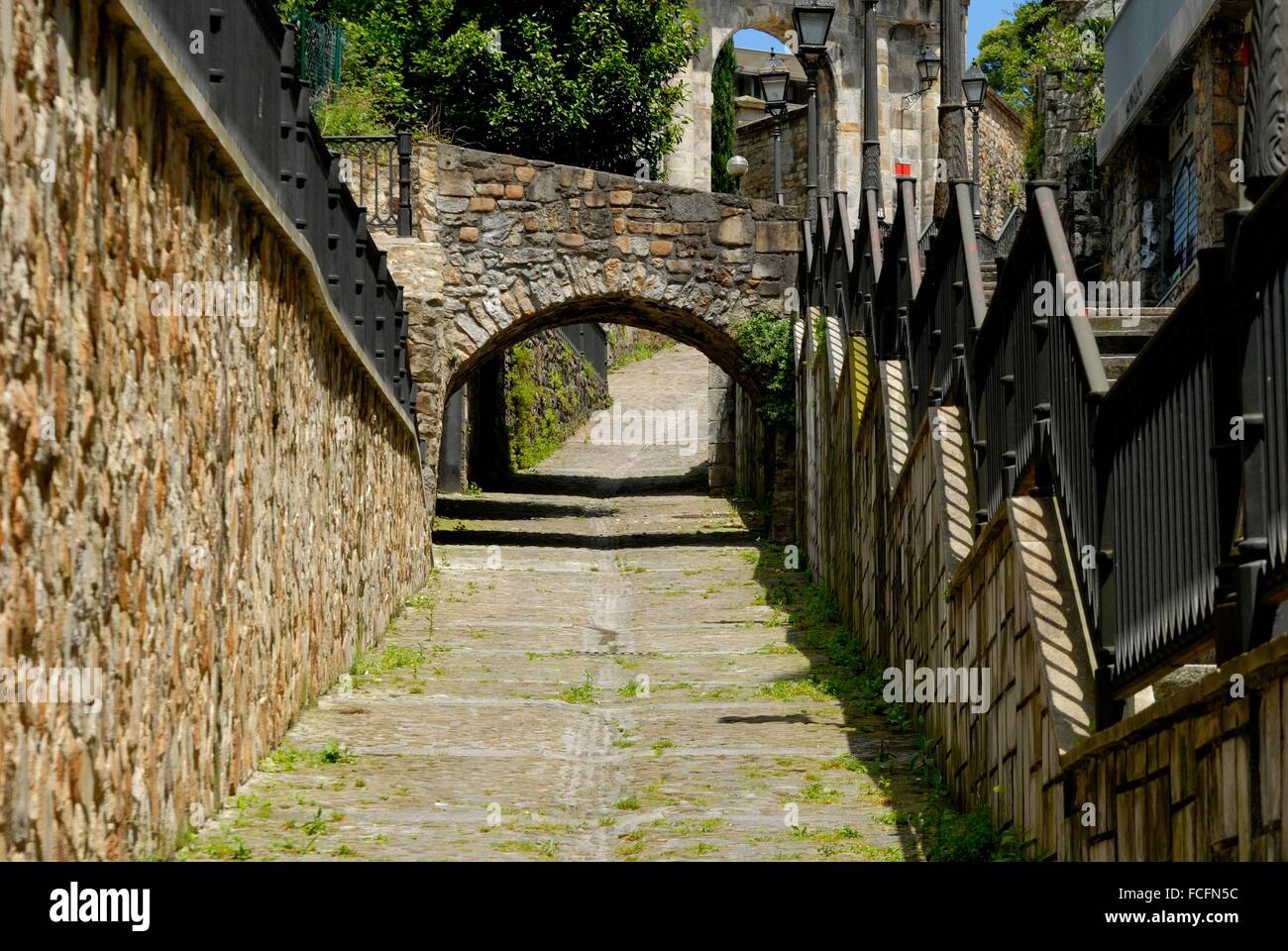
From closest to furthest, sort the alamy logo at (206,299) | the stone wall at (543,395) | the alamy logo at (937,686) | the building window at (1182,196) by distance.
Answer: the alamy logo at (206,299) → the alamy logo at (937,686) → the building window at (1182,196) → the stone wall at (543,395)

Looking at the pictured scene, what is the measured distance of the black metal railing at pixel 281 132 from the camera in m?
6.41

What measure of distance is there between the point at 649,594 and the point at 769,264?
16.0 feet

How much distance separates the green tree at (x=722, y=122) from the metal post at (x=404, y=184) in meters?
17.9

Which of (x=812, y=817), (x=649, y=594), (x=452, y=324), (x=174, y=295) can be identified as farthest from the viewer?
(x=452, y=324)

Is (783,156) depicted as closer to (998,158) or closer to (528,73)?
(998,158)

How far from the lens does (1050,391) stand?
6152 mm

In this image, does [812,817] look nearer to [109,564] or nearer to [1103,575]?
[1103,575]

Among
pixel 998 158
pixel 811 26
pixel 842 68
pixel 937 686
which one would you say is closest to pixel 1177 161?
pixel 811 26

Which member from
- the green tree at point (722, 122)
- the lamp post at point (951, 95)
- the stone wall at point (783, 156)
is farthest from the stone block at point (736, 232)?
the stone wall at point (783, 156)

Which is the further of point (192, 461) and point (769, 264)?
point (769, 264)

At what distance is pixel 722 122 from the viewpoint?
34219 mm

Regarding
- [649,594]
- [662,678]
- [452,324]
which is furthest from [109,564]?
[452,324]

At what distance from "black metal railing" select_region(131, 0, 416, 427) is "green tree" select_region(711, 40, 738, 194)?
879 inches

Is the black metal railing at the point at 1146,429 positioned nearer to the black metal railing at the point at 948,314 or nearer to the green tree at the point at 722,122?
the black metal railing at the point at 948,314
